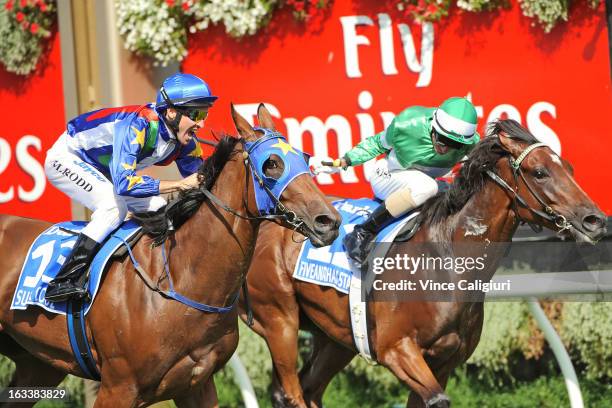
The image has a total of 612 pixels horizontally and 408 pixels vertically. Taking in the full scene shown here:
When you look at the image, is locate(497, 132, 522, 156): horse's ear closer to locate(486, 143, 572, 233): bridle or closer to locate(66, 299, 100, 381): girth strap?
locate(486, 143, 572, 233): bridle

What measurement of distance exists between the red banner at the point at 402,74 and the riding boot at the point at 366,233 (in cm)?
144

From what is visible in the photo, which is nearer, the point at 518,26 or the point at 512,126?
the point at 512,126

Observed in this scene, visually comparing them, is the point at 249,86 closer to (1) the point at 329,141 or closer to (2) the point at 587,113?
(1) the point at 329,141

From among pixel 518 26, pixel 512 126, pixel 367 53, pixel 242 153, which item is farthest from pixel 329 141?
pixel 242 153

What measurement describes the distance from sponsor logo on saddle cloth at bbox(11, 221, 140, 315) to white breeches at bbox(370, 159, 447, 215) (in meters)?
1.49

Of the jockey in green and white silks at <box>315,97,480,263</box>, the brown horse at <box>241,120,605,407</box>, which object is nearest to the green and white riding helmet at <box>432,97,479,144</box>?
the jockey in green and white silks at <box>315,97,480,263</box>

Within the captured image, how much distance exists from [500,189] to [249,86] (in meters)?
2.58

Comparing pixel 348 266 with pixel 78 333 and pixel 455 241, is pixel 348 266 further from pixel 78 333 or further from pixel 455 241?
pixel 78 333

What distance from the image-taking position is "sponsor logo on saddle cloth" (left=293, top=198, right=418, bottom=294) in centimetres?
531

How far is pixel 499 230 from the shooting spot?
16.1 feet

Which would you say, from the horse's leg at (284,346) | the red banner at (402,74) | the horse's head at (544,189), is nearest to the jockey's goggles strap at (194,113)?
the horse's head at (544,189)

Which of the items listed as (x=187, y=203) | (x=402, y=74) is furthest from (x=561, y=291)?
(x=187, y=203)

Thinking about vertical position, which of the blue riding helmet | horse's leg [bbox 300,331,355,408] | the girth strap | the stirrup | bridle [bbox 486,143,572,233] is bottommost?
horse's leg [bbox 300,331,355,408]

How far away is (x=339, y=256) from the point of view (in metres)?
5.41
